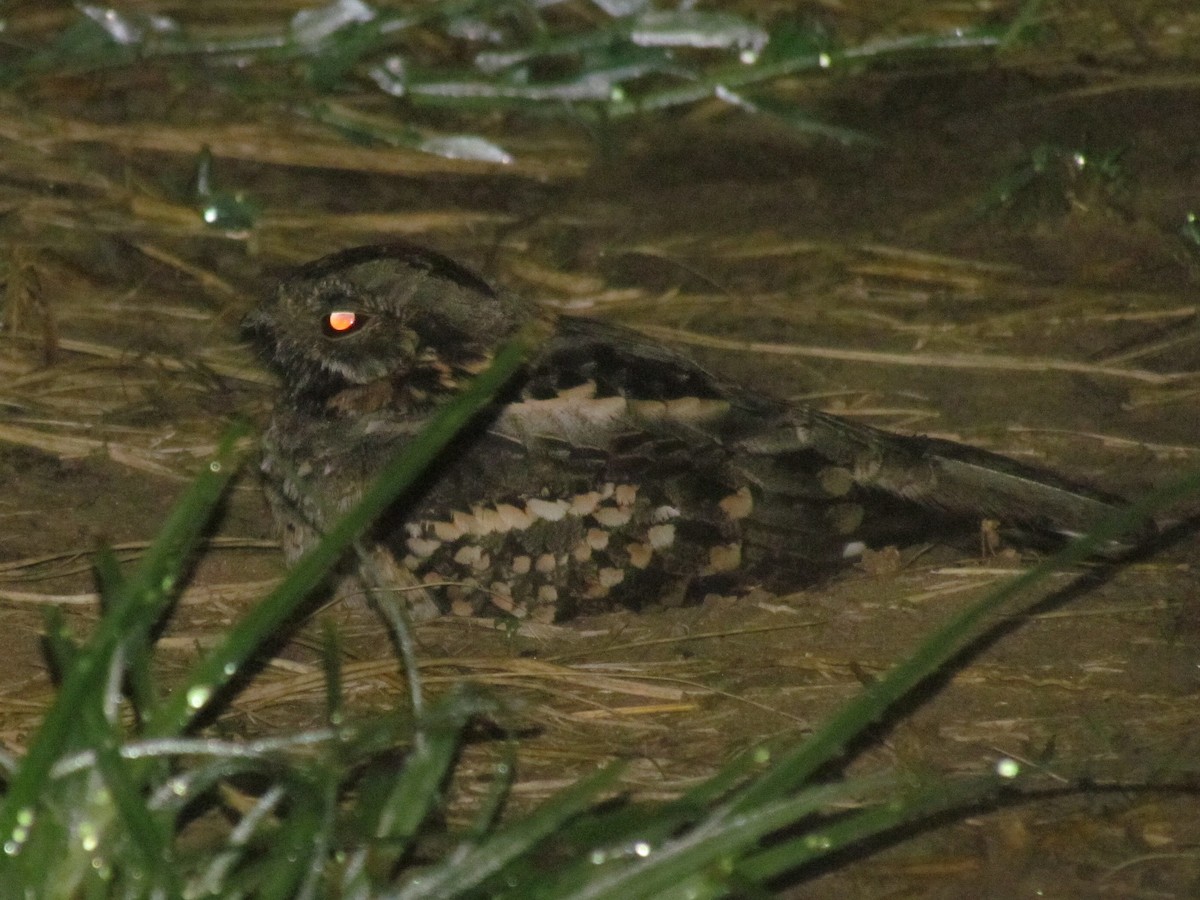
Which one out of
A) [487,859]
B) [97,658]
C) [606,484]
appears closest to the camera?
[97,658]

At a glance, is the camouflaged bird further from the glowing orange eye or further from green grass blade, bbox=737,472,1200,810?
green grass blade, bbox=737,472,1200,810

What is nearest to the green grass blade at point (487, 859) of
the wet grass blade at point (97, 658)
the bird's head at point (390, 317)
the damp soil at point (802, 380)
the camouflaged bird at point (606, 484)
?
the wet grass blade at point (97, 658)

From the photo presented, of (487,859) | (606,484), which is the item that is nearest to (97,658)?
(487,859)

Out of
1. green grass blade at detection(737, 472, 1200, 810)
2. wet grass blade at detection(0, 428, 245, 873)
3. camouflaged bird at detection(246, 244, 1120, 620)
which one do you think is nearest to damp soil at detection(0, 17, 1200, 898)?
camouflaged bird at detection(246, 244, 1120, 620)

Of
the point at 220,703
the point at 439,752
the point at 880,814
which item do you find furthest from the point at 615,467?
the point at 880,814

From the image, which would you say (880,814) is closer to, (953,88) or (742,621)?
(742,621)

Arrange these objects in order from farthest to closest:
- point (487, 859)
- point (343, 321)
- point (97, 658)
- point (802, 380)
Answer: point (802, 380)
point (343, 321)
point (487, 859)
point (97, 658)

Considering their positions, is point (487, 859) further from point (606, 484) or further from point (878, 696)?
point (606, 484)
